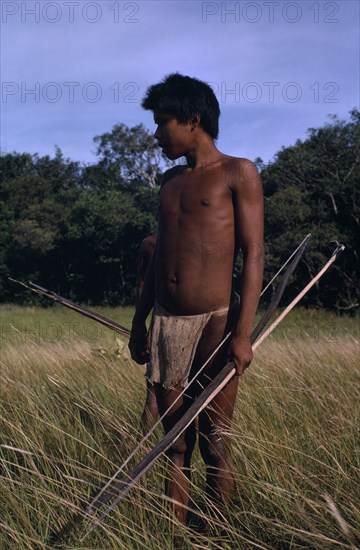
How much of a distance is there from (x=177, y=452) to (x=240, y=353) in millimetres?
581

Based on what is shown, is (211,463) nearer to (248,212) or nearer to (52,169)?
(248,212)

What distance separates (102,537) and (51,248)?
1130 inches

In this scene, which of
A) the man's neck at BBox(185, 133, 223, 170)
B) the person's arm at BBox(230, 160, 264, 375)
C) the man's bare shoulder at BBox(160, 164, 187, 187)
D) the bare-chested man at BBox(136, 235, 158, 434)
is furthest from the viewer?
the bare-chested man at BBox(136, 235, 158, 434)

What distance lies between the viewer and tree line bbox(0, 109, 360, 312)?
71.2 ft

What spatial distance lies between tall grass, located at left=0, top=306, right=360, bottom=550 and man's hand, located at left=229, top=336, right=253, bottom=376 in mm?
319

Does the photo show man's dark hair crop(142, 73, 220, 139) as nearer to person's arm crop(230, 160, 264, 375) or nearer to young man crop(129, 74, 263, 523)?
young man crop(129, 74, 263, 523)

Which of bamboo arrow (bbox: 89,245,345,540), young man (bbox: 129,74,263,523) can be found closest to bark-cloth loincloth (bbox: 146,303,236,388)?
young man (bbox: 129,74,263,523)

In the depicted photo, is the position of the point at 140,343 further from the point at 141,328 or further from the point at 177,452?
the point at 177,452

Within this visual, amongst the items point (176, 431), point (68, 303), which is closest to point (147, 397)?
point (68, 303)

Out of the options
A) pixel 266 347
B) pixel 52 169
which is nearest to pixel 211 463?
pixel 266 347

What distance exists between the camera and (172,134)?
2.88 meters

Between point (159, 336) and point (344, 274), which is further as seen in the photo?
point (344, 274)

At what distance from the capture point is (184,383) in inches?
114

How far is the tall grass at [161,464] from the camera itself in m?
2.64
